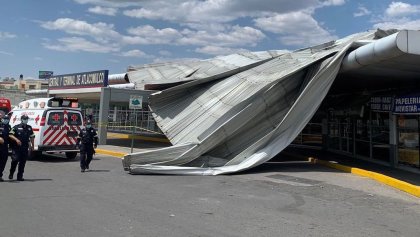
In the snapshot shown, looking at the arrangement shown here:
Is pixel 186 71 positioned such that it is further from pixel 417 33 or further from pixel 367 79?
pixel 417 33

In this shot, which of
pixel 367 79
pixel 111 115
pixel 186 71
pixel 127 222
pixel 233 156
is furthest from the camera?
pixel 111 115

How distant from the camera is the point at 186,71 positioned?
80.2 ft

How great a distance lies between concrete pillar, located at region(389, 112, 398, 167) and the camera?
17016 millimetres

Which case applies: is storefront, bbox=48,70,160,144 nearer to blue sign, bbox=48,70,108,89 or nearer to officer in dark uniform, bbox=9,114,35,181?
blue sign, bbox=48,70,108,89

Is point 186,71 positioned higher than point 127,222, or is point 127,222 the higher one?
point 186,71

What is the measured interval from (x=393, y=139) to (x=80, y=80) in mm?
20612

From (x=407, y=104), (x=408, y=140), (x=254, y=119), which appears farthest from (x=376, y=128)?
(x=254, y=119)

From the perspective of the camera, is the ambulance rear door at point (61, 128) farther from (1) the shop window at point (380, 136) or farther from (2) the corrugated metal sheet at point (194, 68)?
(1) the shop window at point (380, 136)

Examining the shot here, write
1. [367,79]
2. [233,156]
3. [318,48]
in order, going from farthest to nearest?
[318,48], [367,79], [233,156]

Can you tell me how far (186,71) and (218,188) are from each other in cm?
1368

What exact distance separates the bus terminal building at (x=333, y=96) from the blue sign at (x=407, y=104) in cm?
3

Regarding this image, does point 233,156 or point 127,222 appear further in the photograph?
point 233,156

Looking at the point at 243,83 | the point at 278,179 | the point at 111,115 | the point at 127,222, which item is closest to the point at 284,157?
the point at 243,83

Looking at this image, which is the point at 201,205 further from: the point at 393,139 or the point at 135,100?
the point at 393,139
